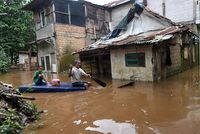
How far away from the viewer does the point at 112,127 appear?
5.39 m

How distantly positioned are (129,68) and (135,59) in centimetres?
68

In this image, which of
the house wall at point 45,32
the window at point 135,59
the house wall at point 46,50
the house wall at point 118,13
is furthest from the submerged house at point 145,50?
the house wall at point 118,13

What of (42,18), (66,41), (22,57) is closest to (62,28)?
(66,41)

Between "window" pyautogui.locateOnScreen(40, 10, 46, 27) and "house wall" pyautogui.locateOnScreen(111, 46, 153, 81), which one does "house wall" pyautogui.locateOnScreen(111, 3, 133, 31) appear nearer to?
"window" pyautogui.locateOnScreen(40, 10, 46, 27)

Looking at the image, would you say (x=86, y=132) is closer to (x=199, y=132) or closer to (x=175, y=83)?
(x=199, y=132)

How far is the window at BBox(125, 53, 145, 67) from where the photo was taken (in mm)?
12039

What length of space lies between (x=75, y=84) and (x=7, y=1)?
63.1ft

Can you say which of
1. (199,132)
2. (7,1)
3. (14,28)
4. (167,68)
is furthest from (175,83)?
(7,1)

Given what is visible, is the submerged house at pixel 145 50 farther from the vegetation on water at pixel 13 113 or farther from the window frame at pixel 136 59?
the vegetation on water at pixel 13 113

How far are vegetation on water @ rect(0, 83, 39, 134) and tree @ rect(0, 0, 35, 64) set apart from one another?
1909 centimetres

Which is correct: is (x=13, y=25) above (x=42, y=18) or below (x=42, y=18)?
above

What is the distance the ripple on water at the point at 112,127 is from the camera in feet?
16.7

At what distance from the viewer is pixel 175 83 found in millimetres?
10797

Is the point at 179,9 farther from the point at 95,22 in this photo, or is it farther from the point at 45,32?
the point at 45,32
